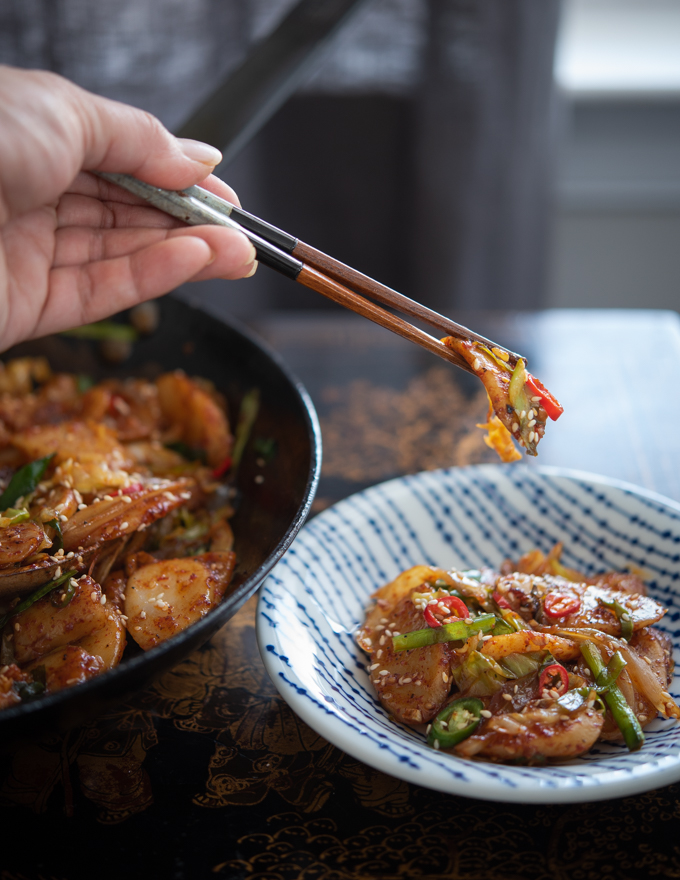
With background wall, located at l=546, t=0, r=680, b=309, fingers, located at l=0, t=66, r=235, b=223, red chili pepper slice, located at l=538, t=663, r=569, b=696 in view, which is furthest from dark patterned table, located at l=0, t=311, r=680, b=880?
background wall, located at l=546, t=0, r=680, b=309

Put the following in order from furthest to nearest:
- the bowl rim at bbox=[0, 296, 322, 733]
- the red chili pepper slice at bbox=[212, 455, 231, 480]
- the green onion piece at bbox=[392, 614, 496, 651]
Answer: the red chili pepper slice at bbox=[212, 455, 231, 480] → the green onion piece at bbox=[392, 614, 496, 651] → the bowl rim at bbox=[0, 296, 322, 733]

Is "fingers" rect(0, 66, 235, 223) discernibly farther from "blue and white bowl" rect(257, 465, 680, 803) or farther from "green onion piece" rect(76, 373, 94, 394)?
"green onion piece" rect(76, 373, 94, 394)

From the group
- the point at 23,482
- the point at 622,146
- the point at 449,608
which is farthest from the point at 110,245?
the point at 622,146

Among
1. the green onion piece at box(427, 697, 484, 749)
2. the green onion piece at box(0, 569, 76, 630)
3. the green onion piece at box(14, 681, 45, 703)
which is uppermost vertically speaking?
the green onion piece at box(0, 569, 76, 630)

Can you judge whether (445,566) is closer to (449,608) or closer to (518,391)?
(449,608)

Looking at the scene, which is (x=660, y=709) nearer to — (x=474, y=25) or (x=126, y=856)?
(x=126, y=856)

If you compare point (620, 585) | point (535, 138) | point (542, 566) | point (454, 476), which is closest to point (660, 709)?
point (620, 585)

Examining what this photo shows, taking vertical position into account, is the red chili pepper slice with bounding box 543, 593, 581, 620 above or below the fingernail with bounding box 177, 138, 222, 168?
below
